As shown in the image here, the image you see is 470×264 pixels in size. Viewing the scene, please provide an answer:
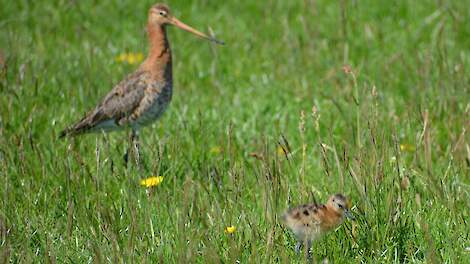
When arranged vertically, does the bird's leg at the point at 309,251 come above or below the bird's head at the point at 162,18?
below

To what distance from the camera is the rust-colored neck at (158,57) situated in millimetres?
6801

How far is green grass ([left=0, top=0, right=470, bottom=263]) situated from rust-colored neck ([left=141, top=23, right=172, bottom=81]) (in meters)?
0.14

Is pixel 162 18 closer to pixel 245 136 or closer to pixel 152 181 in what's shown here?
pixel 245 136

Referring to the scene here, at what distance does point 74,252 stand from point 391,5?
5235 mm

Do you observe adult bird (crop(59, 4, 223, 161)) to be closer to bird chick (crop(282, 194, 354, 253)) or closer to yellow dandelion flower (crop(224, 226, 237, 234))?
yellow dandelion flower (crop(224, 226, 237, 234))

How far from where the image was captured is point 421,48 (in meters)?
8.10

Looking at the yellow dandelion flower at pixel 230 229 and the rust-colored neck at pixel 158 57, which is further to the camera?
the rust-colored neck at pixel 158 57

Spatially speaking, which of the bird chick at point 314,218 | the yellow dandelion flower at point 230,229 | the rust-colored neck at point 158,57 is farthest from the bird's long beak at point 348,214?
the rust-colored neck at point 158,57

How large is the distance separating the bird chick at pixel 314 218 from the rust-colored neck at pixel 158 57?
8.68 ft

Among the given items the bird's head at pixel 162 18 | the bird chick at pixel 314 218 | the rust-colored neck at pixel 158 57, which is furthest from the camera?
the bird's head at pixel 162 18

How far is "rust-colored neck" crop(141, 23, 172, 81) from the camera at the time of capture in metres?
6.80

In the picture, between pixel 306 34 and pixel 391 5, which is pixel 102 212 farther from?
pixel 391 5

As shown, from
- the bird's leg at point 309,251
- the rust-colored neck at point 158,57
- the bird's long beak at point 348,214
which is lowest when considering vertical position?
the bird's leg at point 309,251

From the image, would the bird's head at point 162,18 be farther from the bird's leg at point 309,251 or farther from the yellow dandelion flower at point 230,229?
the bird's leg at point 309,251
